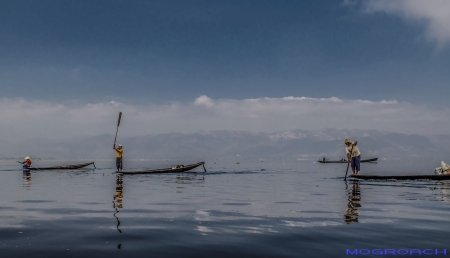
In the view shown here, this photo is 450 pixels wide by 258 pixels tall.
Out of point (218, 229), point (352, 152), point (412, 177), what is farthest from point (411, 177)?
point (218, 229)

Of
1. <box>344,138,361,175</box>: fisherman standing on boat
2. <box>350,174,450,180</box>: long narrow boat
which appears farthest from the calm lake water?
<box>350,174,450,180</box>: long narrow boat

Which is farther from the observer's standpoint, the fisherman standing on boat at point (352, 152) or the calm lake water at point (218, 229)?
the fisherman standing on boat at point (352, 152)

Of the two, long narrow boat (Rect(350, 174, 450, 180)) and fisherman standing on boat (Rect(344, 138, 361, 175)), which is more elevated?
fisherman standing on boat (Rect(344, 138, 361, 175))

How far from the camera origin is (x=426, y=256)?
7059mm

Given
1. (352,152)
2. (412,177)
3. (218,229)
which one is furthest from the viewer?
(352,152)

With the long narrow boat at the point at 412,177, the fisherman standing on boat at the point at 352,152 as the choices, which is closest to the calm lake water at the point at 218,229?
the fisherman standing on boat at the point at 352,152

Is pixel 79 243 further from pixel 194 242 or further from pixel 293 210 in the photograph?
pixel 293 210

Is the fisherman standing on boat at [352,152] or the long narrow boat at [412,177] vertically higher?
the fisherman standing on boat at [352,152]

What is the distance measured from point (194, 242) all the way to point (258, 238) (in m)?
1.53

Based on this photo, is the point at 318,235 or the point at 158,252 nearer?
the point at 158,252

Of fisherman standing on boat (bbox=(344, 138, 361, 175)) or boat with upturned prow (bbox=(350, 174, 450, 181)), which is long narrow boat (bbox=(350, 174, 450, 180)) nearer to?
boat with upturned prow (bbox=(350, 174, 450, 181))

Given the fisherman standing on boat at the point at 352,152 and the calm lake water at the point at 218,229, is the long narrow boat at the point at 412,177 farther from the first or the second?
the calm lake water at the point at 218,229

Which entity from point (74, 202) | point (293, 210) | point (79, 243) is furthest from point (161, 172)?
point (79, 243)

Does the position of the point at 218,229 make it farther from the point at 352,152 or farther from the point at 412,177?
the point at 412,177
